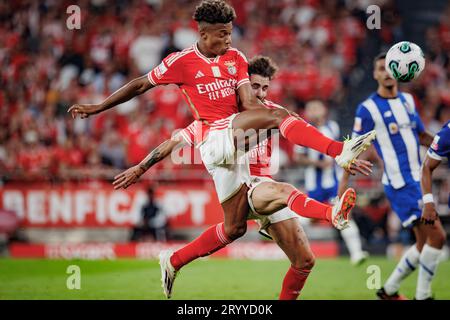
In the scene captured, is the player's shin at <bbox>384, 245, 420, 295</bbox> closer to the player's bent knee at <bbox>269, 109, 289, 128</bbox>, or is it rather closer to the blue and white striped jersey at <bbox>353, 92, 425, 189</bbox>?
the blue and white striped jersey at <bbox>353, 92, 425, 189</bbox>

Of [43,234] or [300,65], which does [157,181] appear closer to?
[43,234]

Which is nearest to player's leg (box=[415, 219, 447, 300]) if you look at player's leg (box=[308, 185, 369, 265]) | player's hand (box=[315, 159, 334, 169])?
player's leg (box=[308, 185, 369, 265])

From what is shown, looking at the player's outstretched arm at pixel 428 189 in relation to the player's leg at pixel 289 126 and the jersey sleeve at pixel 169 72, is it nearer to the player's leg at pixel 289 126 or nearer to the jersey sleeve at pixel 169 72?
the player's leg at pixel 289 126

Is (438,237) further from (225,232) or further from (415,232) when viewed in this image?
(225,232)

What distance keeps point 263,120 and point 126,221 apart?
735 centimetres

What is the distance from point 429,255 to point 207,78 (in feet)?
9.08

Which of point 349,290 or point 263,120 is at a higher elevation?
point 263,120

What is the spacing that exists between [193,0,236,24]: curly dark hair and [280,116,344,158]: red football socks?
1082 mm

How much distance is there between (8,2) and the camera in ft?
56.6

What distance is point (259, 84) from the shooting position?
6.66 metres

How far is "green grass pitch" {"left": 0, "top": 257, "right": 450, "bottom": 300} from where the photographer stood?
25.9 feet

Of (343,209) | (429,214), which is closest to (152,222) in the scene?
(429,214)
